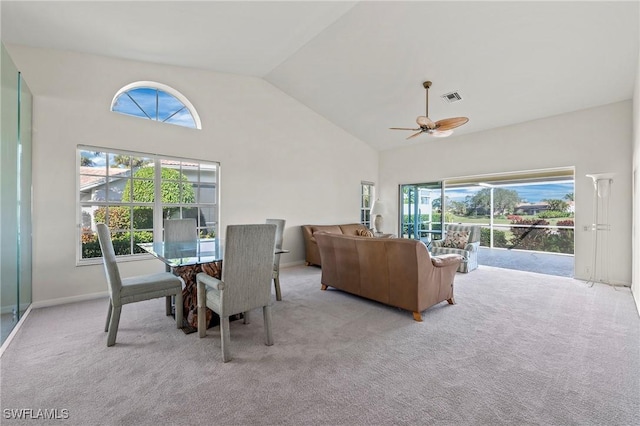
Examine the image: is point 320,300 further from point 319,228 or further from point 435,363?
point 319,228

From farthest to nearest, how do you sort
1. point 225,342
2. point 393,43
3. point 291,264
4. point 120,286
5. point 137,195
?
point 291,264
point 137,195
point 393,43
point 120,286
point 225,342

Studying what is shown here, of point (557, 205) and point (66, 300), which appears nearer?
point (66, 300)

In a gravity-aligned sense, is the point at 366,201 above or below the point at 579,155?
below

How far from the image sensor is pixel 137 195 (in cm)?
414

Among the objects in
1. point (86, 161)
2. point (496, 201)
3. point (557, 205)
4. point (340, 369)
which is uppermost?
point (86, 161)

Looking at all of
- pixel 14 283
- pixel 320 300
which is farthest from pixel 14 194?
pixel 320 300

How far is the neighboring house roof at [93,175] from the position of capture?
12.2ft

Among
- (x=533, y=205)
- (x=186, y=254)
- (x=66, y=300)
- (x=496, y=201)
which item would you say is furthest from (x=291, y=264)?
(x=533, y=205)

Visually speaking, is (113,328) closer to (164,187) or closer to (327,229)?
(164,187)

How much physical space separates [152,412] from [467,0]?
4606mm

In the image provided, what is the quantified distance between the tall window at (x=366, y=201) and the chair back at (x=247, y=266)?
17.4 feet

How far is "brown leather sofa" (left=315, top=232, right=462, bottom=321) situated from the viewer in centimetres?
302

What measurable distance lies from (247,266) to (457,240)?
4841 millimetres

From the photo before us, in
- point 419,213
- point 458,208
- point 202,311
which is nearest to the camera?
point 202,311
